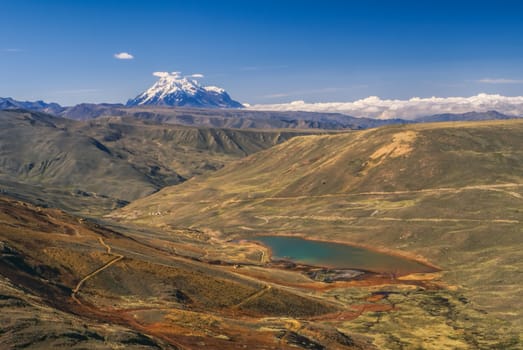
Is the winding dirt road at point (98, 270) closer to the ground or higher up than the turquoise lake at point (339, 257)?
higher up

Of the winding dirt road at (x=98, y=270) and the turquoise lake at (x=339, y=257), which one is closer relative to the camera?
the winding dirt road at (x=98, y=270)

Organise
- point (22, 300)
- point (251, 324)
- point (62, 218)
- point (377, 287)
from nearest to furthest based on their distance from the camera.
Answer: point (22, 300), point (251, 324), point (377, 287), point (62, 218)

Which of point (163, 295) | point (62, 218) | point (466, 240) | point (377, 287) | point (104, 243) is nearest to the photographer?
point (163, 295)

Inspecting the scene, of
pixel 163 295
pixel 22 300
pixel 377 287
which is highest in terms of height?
pixel 22 300

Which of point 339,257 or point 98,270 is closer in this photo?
point 98,270

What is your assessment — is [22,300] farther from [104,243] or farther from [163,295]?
[104,243]

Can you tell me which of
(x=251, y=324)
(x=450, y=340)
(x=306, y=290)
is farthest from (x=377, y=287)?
(x=251, y=324)

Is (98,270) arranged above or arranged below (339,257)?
above

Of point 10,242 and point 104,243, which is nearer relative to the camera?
point 10,242
